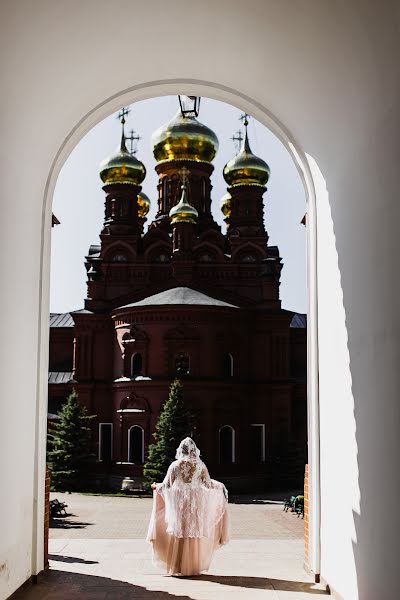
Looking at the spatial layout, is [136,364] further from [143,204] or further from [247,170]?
[143,204]

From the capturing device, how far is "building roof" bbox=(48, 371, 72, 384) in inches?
1396

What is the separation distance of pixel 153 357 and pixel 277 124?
2372 centimetres

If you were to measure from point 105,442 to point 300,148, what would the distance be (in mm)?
26411

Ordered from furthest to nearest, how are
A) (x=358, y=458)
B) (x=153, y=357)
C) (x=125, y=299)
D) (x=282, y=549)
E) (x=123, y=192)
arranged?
(x=123, y=192)
(x=125, y=299)
(x=153, y=357)
(x=282, y=549)
(x=358, y=458)

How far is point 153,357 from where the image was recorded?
31.6 meters

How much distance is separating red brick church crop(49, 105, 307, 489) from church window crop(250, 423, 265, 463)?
5cm

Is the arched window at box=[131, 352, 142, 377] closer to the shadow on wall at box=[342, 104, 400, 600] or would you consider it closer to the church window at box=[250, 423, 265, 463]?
the church window at box=[250, 423, 265, 463]

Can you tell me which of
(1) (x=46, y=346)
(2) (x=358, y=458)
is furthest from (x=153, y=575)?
(2) (x=358, y=458)

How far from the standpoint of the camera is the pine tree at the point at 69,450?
1176 inches

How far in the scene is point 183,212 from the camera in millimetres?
36562

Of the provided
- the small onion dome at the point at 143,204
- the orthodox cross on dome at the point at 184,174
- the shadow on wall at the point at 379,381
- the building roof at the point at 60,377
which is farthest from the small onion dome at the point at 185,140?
the shadow on wall at the point at 379,381

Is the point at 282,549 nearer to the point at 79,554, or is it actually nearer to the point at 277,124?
the point at 79,554

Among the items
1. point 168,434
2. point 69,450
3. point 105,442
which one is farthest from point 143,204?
point 168,434

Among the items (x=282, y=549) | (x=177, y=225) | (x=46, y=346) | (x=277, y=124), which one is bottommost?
(x=282, y=549)
